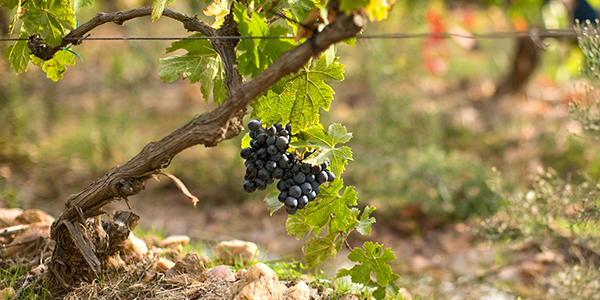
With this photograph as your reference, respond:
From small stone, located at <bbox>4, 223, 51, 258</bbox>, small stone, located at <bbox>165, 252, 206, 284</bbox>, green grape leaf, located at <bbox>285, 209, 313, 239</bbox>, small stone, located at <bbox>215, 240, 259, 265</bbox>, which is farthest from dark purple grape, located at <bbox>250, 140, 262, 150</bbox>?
small stone, located at <bbox>4, 223, 51, 258</bbox>

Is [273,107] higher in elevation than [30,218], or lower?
higher

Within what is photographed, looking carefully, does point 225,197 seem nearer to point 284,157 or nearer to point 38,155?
point 38,155

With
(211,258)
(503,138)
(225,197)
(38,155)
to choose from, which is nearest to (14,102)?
(38,155)

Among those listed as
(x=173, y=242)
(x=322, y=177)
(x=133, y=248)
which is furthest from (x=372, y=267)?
(x=173, y=242)

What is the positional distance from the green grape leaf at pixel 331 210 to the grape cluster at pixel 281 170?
0.10 meters

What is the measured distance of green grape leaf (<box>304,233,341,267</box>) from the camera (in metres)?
1.63

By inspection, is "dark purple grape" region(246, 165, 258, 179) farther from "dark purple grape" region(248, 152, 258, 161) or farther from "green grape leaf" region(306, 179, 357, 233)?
"green grape leaf" region(306, 179, 357, 233)

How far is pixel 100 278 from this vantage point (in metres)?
1.76

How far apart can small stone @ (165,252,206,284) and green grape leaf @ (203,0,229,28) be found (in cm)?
93

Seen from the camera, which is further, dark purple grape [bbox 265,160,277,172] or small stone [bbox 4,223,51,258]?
small stone [bbox 4,223,51,258]

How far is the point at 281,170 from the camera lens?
4.73 ft

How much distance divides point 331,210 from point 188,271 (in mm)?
644

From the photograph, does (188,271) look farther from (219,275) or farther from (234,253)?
(234,253)

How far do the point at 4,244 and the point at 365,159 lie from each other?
2.61 metres
